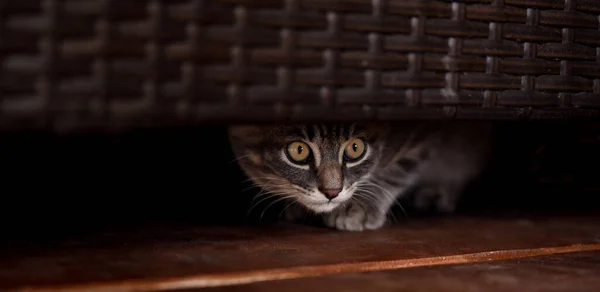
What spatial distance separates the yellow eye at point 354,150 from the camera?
3.90 ft

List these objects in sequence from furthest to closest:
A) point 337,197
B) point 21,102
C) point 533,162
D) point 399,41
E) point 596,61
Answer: point 533,162
point 337,197
point 596,61
point 399,41
point 21,102

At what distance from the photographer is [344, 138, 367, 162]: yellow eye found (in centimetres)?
119

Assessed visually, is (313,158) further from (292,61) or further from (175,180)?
(292,61)

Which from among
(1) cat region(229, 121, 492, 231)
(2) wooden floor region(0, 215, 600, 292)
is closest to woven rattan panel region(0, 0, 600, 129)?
(2) wooden floor region(0, 215, 600, 292)

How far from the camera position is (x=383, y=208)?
118 cm

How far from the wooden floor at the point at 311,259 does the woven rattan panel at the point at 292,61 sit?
0.19m

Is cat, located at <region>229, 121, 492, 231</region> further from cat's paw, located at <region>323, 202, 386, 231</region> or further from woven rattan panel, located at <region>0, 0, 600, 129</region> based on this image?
woven rattan panel, located at <region>0, 0, 600, 129</region>

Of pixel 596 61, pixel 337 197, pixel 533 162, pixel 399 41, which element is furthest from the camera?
pixel 533 162

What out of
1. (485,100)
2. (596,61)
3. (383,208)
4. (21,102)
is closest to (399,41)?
(485,100)

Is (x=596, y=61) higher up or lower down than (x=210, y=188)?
higher up

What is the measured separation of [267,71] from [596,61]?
0.46 meters

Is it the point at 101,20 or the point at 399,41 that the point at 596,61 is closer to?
the point at 399,41

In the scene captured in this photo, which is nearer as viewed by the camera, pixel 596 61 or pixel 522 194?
pixel 596 61

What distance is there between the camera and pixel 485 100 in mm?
748
